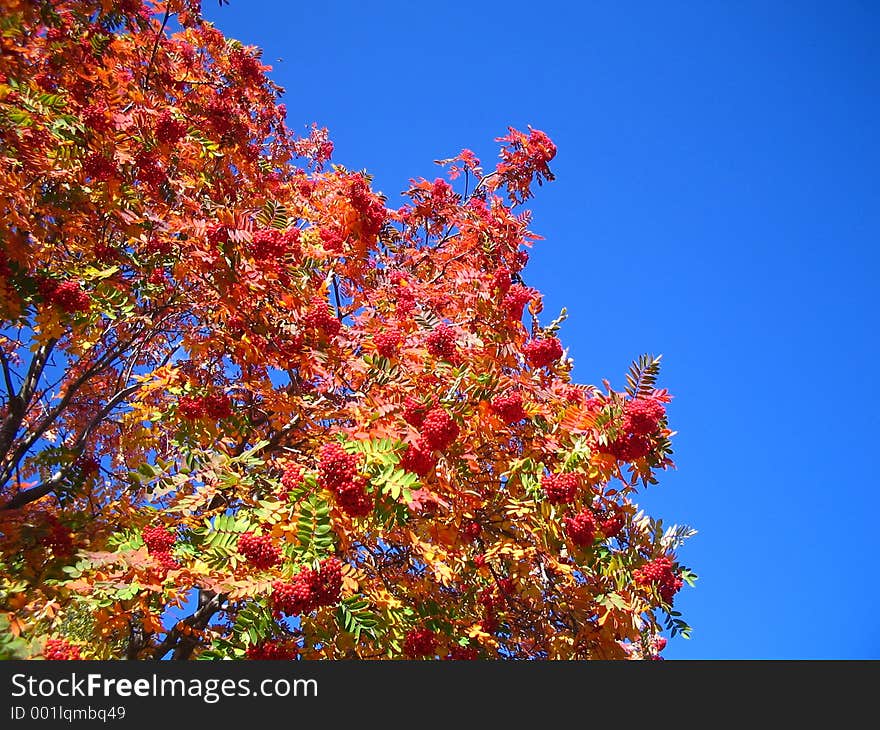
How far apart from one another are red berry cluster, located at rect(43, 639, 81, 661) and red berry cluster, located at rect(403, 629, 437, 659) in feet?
8.21

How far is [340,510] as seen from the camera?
414cm

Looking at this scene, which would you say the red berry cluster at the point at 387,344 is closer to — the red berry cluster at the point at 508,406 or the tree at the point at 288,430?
the tree at the point at 288,430

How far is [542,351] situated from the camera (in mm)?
6137

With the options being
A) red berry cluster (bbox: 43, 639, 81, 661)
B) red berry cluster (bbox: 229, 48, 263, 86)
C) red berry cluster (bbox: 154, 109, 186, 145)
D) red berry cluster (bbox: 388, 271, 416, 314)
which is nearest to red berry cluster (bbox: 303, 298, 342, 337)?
red berry cluster (bbox: 388, 271, 416, 314)

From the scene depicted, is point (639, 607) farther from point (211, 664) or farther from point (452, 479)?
point (211, 664)

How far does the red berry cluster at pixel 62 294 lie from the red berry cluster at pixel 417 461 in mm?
3695

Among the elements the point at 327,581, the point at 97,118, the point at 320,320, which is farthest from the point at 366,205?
the point at 327,581

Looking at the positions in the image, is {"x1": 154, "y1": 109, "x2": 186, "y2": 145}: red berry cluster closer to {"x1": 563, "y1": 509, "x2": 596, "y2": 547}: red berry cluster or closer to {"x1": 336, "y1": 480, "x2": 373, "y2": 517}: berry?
{"x1": 336, "y1": 480, "x2": 373, "y2": 517}: berry

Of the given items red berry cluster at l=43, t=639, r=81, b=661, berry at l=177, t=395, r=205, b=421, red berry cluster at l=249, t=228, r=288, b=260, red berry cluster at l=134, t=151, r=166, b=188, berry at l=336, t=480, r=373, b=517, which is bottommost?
A: red berry cluster at l=43, t=639, r=81, b=661

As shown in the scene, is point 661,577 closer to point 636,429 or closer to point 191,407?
point 636,429

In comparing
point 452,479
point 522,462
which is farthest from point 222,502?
point 522,462

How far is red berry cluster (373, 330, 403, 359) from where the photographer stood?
5535 mm

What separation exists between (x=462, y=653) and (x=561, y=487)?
204 centimetres

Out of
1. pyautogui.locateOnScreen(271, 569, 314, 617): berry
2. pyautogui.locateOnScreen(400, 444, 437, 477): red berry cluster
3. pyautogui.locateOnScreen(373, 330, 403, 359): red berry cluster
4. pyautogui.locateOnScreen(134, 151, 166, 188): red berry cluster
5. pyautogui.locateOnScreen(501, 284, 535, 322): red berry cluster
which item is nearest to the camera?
pyautogui.locateOnScreen(271, 569, 314, 617): berry
